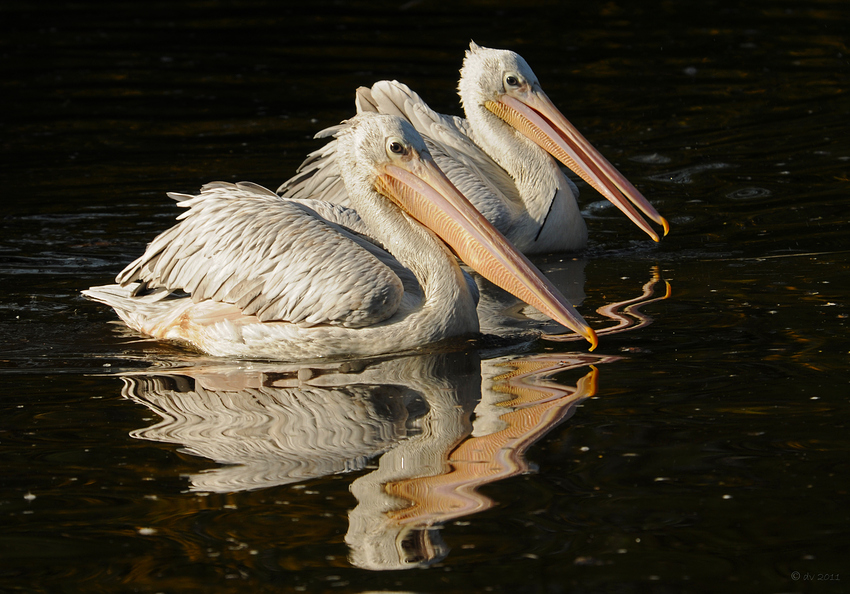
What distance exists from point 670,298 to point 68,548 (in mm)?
3318

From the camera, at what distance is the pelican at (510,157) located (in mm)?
6980

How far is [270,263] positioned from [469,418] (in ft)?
4.74

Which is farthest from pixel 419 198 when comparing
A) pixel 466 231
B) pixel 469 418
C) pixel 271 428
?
pixel 271 428

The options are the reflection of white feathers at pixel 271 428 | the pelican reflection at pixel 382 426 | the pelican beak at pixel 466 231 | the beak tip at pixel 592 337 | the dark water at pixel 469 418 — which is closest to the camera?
the dark water at pixel 469 418

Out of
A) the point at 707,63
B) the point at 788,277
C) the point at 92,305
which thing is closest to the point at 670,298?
the point at 788,277

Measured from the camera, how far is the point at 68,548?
341 centimetres

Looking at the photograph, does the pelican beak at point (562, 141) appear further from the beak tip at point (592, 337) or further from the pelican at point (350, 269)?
the beak tip at point (592, 337)

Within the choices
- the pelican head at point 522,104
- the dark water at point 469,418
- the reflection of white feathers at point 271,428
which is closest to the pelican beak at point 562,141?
the pelican head at point 522,104

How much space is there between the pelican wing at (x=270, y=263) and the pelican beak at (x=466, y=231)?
0.29 metres


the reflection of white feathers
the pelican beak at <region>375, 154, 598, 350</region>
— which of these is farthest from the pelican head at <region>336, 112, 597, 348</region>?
the reflection of white feathers

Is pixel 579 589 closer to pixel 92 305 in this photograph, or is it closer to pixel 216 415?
pixel 216 415

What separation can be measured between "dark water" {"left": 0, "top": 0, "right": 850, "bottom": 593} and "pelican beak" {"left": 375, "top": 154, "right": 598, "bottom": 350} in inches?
9.6

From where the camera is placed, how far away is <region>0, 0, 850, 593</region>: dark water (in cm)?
328

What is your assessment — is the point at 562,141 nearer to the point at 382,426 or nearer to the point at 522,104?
the point at 522,104
